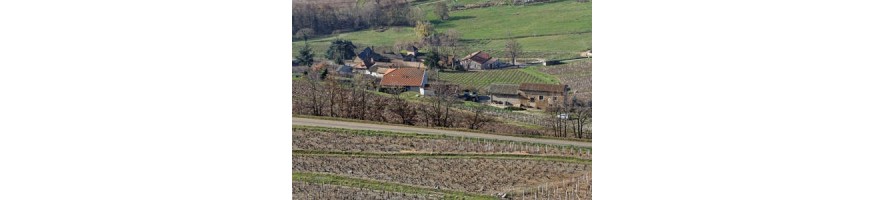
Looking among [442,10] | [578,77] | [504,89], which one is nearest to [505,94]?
[504,89]

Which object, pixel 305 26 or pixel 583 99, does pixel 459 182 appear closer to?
pixel 583 99

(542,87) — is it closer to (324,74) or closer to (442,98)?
(442,98)

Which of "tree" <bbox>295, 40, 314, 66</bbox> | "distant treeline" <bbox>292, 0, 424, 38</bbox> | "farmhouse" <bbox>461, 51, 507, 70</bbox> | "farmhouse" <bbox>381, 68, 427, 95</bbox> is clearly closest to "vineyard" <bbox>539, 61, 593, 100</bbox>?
"farmhouse" <bbox>461, 51, 507, 70</bbox>

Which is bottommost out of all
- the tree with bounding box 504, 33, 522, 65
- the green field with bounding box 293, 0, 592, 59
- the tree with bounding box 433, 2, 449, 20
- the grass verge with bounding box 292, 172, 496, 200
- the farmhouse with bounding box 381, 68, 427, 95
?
the grass verge with bounding box 292, 172, 496, 200

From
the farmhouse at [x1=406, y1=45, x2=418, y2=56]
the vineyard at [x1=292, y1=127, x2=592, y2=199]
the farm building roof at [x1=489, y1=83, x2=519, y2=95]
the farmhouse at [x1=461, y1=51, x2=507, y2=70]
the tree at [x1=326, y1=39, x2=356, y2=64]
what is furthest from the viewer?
the tree at [x1=326, y1=39, x2=356, y2=64]

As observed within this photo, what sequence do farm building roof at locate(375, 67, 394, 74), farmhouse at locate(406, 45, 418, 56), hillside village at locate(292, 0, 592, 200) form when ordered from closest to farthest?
1. hillside village at locate(292, 0, 592, 200)
2. farmhouse at locate(406, 45, 418, 56)
3. farm building roof at locate(375, 67, 394, 74)

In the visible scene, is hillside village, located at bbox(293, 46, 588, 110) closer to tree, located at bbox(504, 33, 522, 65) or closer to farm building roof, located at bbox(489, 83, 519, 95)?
farm building roof, located at bbox(489, 83, 519, 95)

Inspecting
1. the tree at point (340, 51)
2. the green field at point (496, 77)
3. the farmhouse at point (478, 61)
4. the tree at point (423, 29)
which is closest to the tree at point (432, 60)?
the green field at point (496, 77)
